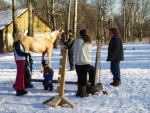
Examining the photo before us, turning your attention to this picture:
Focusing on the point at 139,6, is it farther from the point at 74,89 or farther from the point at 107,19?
the point at 74,89

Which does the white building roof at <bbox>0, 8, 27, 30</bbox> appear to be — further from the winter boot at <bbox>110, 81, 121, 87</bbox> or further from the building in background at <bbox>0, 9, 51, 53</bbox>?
the winter boot at <bbox>110, 81, 121, 87</bbox>

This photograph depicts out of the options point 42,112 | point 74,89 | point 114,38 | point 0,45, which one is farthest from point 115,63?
point 0,45

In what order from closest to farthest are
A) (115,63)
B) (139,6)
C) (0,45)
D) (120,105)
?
(120,105) → (115,63) → (0,45) → (139,6)

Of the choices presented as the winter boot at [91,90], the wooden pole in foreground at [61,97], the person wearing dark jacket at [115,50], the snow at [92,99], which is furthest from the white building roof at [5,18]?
the wooden pole in foreground at [61,97]

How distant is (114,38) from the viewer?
14273mm

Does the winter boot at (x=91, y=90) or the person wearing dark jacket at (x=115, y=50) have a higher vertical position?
the person wearing dark jacket at (x=115, y=50)

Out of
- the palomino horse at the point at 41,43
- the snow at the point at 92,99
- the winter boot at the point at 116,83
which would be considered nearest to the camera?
A: the snow at the point at 92,99

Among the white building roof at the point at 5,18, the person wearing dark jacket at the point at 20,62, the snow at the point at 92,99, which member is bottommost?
the snow at the point at 92,99

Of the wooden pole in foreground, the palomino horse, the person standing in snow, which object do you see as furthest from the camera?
the palomino horse

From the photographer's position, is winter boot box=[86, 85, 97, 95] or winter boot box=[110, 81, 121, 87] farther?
winter boot box=[110, 81, 121, 87]

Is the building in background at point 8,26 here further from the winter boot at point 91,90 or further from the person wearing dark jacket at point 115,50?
the winter boot at point 91,90

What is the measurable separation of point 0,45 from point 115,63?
111 feet

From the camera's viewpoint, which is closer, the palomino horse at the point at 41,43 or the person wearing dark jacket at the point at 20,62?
the person wearing dark jacket at the point at 20,62

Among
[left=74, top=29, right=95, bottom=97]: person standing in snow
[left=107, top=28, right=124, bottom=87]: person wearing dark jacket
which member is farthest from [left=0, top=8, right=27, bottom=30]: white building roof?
[left=74, top=29, right=95, bottom=97]: person standing in snow
